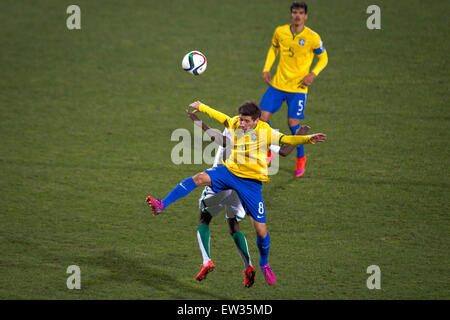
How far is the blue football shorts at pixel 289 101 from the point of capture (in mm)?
9023

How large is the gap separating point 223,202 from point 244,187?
16.4 inches

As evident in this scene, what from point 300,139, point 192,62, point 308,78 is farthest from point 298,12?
point 300,139

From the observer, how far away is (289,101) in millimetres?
9109

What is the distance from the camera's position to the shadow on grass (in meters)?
6.41

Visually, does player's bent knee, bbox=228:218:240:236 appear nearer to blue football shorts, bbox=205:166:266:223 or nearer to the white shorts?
the white shorts

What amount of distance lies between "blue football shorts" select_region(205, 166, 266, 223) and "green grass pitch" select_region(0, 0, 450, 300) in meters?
0.85

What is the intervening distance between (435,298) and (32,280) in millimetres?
4209

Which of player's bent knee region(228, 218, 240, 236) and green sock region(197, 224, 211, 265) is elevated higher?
player's bent knee region(228, 218, 240, 236)

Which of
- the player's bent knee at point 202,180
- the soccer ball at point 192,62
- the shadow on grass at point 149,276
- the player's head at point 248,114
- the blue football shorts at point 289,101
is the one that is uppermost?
the soccer ball at point 192,62

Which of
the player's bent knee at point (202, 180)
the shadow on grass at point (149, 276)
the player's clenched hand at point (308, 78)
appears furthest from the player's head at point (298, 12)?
the shadow on grass at point (149, 276)

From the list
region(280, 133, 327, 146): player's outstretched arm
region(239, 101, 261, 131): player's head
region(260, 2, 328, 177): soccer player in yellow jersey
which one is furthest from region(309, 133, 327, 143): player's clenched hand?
region(260, 2, 328, 177): soccer player in yellow jersey

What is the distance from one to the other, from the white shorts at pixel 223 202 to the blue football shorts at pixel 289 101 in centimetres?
276

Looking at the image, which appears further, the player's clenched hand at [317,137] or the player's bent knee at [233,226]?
the player's bent knee at [233,226]

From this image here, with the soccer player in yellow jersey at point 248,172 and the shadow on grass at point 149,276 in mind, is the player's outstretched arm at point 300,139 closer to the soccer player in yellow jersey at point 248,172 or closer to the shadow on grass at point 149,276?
the soccer player in yellow jersey at point 248,172
